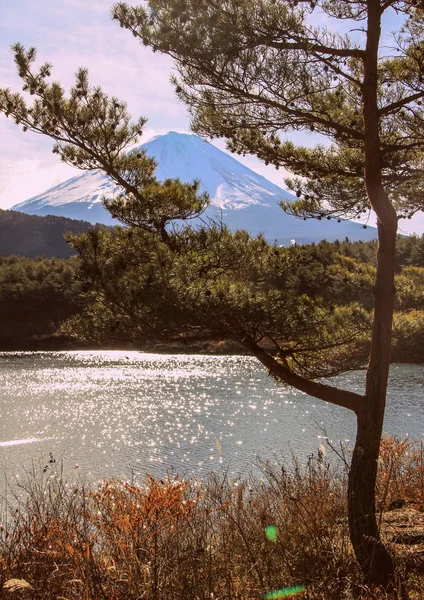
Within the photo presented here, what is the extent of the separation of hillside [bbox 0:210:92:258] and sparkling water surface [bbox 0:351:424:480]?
284 feet

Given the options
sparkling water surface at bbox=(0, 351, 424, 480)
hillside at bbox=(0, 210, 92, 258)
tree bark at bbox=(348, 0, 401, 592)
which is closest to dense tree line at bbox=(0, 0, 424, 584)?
tree bark at bbox=(348, 0, 401, 592)

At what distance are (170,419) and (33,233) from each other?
106494 millimetres

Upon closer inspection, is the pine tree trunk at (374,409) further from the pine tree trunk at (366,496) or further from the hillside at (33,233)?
the hillside at (33,233)

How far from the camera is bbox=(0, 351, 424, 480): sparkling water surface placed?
44.1 ft

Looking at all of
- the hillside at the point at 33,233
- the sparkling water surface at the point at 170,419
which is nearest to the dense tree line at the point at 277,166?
the sparkling water surface at the point at 170,419

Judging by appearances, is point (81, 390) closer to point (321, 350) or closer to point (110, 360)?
point (110, 360)

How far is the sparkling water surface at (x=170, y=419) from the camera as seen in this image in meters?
13.5

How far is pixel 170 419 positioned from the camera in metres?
19.0

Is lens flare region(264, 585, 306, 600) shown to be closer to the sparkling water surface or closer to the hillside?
the sparkling water surface

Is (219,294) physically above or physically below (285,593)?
above

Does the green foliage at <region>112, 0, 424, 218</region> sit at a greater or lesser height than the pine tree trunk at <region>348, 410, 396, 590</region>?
greater

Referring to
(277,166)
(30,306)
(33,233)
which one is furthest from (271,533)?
(33,233)

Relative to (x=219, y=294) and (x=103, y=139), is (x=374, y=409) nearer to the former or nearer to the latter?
(x=219, y=294)

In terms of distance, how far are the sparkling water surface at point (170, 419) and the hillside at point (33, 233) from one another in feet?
284
